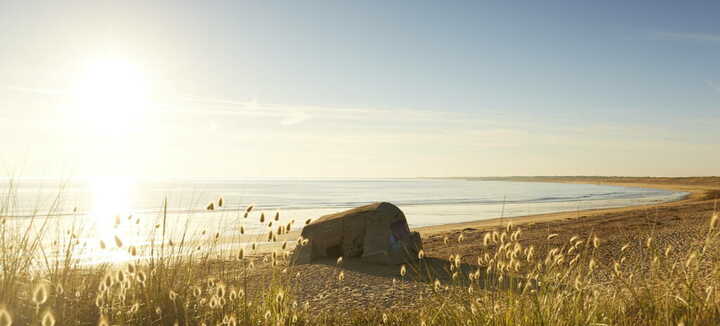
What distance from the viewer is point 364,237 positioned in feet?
36.8

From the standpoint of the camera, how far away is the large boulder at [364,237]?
1098 centimetres

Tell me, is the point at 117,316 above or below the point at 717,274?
below

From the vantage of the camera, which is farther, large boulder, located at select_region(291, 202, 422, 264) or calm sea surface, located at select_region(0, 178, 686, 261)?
large boulder, located at select_region(291, 202, 422, 264)

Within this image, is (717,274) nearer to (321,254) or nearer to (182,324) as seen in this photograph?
(182,324)

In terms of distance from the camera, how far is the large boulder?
36.0ft

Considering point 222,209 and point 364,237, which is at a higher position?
point 364,237

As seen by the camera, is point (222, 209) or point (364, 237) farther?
point (222, 209)

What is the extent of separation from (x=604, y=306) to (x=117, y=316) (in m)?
4.27

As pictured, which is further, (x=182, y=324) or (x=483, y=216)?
(x=483, y=216)

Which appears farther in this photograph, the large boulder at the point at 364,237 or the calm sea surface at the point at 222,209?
the large boulder at the point at 364,237

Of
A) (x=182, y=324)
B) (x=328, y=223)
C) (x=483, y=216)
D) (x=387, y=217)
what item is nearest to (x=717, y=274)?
(x=182, y=324)

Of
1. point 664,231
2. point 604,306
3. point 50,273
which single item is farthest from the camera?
point 664,231

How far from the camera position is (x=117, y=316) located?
159 inches

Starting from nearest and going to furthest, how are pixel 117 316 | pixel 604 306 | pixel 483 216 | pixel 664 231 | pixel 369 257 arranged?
pixel 117 316, pixel 604 306, pixel 369 257, pixel 664 231, pixel 483 216
